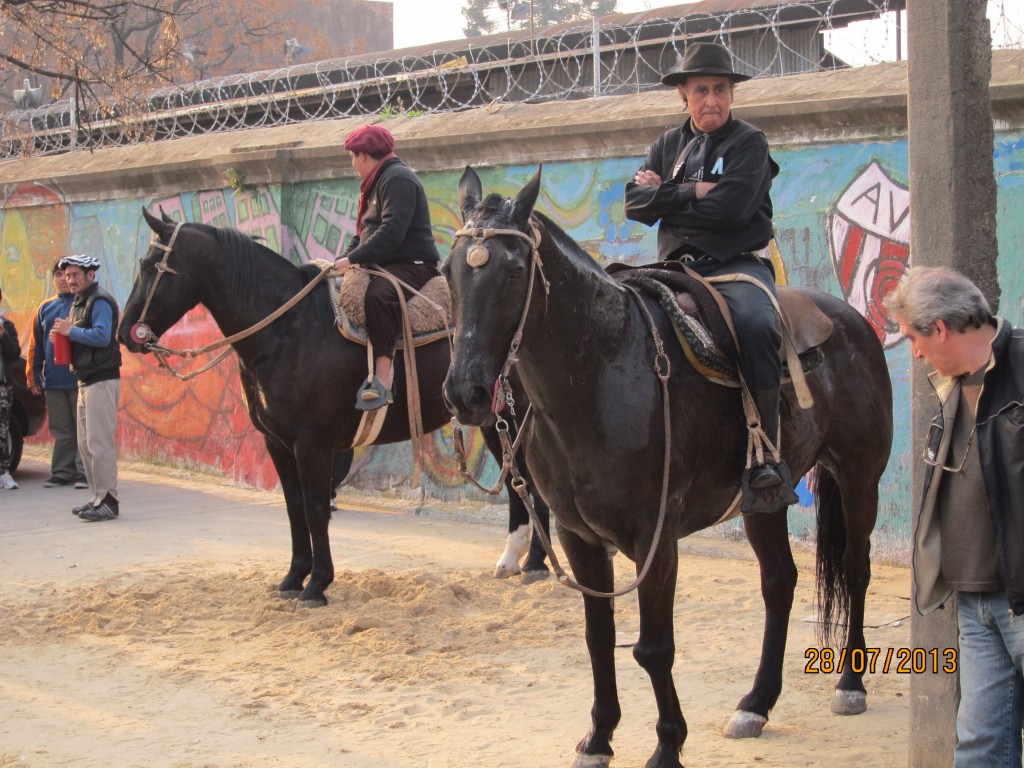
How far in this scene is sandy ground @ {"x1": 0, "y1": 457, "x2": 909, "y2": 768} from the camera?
16.0ft

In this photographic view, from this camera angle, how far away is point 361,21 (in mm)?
46000

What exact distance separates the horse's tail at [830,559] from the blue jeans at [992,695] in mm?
2286

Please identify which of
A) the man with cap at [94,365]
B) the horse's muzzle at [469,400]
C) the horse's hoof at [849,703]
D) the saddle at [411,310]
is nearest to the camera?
the horse's muzzle at [469,400]

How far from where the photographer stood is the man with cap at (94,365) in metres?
9.94

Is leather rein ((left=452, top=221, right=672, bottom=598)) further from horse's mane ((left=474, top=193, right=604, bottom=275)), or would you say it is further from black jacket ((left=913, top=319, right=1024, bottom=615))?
black jacket ((left=913, top=319, right=1024, bottom=615))

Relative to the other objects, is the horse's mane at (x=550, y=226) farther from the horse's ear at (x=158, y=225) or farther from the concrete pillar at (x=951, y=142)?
the horse's ear at (x=158, y=225)

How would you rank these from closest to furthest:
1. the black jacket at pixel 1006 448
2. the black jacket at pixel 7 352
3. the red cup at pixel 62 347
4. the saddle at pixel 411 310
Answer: the black jacket at pixel 1006 448, the saddle at pixel 411 310, the red cup at pixel 62 347, the black jacket at pixel 7 352

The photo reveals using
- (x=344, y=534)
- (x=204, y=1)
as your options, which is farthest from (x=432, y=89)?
(x=204, y=1)

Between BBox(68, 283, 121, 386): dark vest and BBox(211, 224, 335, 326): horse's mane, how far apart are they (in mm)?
3003

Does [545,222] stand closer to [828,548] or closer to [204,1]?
[828,548]

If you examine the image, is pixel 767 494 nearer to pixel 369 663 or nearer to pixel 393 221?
pixel 369 663

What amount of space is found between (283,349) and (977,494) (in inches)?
195

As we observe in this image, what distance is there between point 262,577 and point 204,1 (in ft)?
120

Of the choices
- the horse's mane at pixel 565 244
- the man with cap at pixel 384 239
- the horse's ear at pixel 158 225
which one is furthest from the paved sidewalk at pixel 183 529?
the horse's mane at pixel 565 244
